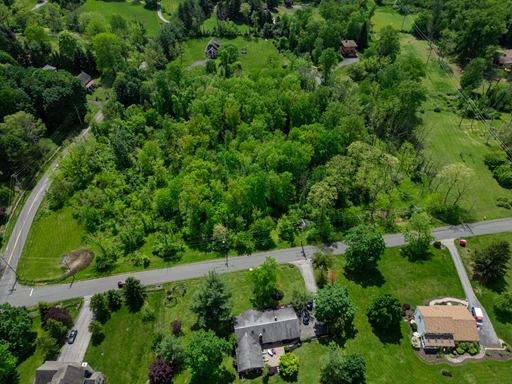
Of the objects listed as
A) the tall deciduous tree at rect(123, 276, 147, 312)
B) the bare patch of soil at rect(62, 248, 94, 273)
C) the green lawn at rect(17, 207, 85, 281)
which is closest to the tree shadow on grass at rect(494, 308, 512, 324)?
the tall deciduous tree at rect(123, 276, 147, 312)

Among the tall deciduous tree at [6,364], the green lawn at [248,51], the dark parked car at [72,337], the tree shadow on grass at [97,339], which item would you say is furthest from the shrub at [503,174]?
the tall deciduous tree at [6,364]

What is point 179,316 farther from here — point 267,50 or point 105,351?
point 267,50

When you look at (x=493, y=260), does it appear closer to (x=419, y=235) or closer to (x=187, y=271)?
(x=419, y=235)

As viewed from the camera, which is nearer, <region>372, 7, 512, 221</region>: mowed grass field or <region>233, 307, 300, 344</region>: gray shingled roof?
<region>233, 307, 300, 344</region>: gray shingled roof

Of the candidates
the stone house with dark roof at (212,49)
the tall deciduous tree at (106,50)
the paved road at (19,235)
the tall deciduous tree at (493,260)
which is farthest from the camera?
the stone house with dark roof at (212,49)

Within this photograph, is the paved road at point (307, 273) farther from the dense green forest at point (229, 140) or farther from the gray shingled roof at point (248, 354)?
the gray shingled roof at point (248, 354)

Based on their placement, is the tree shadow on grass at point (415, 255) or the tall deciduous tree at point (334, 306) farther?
the tree shadow on grass at point (415, 255)

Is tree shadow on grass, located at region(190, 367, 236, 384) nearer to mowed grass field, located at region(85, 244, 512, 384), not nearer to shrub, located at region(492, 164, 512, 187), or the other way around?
mowed grass field, located at region(85, 244, 512, 384)
